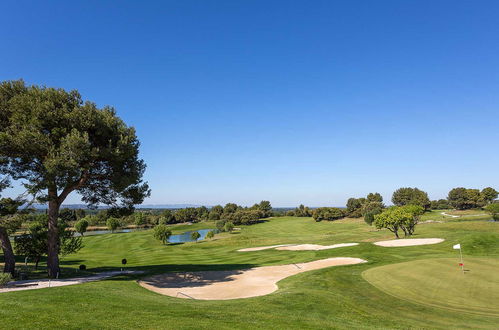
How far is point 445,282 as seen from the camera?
61.2 ft

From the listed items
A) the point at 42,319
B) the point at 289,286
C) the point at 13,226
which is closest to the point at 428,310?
the point at 289,286

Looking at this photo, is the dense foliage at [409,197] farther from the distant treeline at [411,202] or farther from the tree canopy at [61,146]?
the tree canopy at [61,146]

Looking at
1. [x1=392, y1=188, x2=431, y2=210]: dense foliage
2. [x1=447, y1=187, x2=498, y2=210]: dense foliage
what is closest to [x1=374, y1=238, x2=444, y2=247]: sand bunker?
[x1=392, y1=188, x2=431, y2=210]: dense foliage

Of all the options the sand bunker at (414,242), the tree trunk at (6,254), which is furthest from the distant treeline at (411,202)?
the tree trunk at (6,254)

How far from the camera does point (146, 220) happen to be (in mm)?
152125

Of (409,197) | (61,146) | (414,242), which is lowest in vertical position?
(414,242)

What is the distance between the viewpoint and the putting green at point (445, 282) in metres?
15.3

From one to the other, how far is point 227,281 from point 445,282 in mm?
16220

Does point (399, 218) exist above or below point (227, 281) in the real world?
above

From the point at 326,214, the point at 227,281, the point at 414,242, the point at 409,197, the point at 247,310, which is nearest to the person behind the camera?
the point at 247,310

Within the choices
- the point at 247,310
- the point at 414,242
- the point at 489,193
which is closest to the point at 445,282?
the point at 247,310

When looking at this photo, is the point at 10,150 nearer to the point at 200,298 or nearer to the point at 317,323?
the point at 200,298

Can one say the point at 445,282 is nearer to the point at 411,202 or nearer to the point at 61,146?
the point at 61,146

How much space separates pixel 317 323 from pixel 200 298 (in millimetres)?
9375
